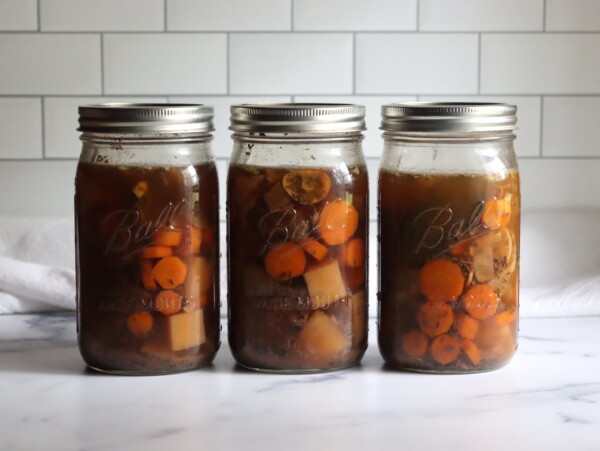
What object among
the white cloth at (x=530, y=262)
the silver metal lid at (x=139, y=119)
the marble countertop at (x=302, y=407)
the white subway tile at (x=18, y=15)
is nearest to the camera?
the marble countertop at (x=302, y=407)

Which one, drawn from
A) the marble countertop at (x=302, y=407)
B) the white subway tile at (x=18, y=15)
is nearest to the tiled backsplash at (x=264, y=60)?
the white subway tile at (x=18, y=15)

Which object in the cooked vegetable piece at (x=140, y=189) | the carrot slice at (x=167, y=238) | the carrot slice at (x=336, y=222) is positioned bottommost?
the carrot slice at (x=167, y=238)

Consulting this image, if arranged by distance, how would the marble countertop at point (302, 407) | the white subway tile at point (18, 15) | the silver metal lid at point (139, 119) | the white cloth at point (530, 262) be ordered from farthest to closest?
the white subway tile at point (18, 15), the white cloth at point (530, 262), the silver metal lid at point (139, 119), the marble countertop at point (302, 407)

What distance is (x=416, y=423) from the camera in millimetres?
827

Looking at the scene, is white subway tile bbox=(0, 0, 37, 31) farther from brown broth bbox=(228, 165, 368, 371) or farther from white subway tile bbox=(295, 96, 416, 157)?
brown broth bbox=(228, 165, 368, 371)

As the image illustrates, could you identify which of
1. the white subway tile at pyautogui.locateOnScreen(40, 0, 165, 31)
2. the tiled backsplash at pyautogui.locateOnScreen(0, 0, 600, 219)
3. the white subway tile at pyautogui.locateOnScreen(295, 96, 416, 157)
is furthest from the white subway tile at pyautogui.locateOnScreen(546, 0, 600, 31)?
the white subway tile at pyautogui.locateOnScreen(40, 0, 165, 31)

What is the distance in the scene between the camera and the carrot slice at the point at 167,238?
0.92m

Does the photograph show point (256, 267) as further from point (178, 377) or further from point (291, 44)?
point (291, 44)

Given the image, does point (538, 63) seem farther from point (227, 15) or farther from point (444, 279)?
point (444, 279)

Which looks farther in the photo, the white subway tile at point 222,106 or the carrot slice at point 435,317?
the white subway tile at point 222,106

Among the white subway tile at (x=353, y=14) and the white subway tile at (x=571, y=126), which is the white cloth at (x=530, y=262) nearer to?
the white subway tile at (x=571, y=126)

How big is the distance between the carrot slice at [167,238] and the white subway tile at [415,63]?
58cm

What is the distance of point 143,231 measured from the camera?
917 mm

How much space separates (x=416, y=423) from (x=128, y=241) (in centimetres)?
31
